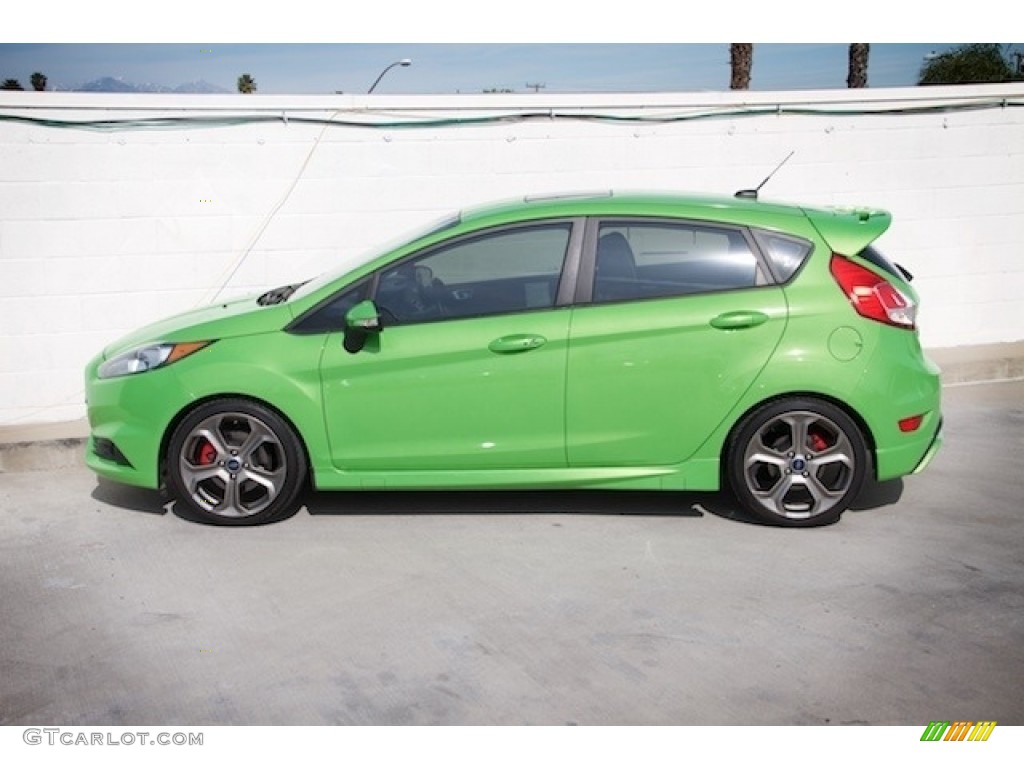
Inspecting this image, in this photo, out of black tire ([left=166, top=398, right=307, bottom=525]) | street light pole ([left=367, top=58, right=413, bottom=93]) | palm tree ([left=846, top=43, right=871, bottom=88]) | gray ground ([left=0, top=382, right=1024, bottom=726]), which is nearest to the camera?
gray ground ([left=0, top=382, right=1024, bottom=726])

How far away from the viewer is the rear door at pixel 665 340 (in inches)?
241

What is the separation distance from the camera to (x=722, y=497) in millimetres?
6852

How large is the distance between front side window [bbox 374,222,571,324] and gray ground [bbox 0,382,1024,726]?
1.09 m

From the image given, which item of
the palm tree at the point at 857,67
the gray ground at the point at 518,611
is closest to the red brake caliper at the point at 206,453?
the gray ground at the point at 518,611

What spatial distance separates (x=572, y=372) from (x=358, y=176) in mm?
3808

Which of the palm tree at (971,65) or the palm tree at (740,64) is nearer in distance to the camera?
the palm tree at (740,64)

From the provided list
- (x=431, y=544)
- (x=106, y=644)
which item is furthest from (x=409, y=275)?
(x=106, y=644)

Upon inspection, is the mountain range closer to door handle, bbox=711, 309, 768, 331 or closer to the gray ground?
the gray ground

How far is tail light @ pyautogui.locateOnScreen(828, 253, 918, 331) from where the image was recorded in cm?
616

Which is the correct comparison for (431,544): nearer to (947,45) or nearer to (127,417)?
(127,417)
